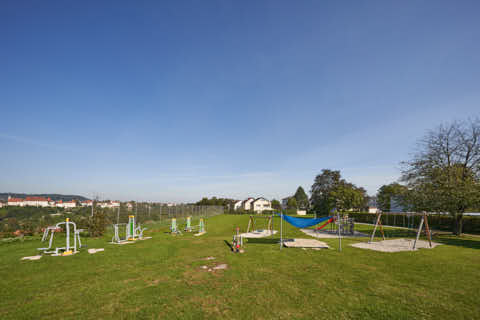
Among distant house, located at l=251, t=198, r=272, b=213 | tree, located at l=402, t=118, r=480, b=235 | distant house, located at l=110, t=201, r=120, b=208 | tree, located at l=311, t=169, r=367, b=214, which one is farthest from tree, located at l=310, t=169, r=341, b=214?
distant house, located at l=110, t=201, r=120, b=208

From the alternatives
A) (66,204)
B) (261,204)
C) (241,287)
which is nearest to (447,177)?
(241,287)

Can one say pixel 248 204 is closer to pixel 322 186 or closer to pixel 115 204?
pixel 322 186

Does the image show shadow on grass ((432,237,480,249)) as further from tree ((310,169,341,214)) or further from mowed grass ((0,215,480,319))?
tree ((310,169,341,214))

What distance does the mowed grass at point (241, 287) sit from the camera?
13.3 feet

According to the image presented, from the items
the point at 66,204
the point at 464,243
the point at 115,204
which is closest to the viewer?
the point at 464,243

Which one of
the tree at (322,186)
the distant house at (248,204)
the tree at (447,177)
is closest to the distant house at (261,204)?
the distant house at (248,204)

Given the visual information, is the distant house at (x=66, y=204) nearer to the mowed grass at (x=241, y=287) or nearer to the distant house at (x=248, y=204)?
the mowed grass at (x=241, y=287)

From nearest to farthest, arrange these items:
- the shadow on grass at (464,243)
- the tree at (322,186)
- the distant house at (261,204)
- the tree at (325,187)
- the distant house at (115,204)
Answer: the shadow on grass at (464,243) → the distant house at (115,204) → the tree at (325,187) → the tree at (322,186) → the distant house at (261,204)

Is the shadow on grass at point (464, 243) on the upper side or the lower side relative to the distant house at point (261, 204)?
upper

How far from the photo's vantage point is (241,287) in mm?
5191

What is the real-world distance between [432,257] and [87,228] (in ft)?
56.1

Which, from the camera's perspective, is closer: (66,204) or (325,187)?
(66,204)

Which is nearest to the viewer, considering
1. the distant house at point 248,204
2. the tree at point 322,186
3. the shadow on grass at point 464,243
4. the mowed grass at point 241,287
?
the mowed grass at point 241,287

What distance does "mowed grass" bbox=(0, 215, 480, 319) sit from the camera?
407cm
